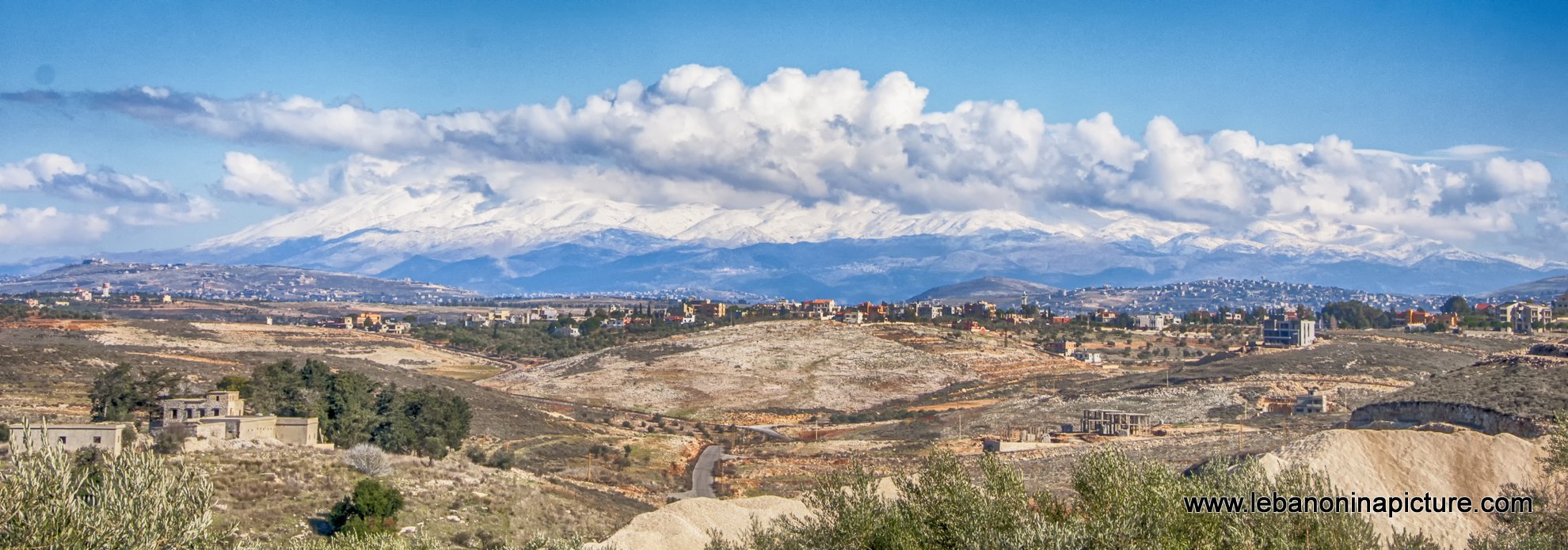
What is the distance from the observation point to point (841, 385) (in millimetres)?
92938

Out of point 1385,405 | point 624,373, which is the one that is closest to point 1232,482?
point 1385,405

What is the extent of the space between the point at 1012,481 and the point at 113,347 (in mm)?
82456

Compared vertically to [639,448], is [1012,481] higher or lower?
higher

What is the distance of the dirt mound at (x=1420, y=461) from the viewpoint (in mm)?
31250

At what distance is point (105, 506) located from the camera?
1509 centimetres

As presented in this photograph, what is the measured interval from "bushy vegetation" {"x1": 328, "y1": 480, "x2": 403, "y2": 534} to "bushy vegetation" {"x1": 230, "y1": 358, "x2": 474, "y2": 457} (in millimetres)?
15846

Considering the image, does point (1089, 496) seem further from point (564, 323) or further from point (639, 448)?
point (564, 323)

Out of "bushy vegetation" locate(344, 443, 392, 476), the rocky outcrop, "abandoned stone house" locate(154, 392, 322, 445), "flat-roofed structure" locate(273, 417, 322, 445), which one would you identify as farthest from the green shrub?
the rocky outcrop

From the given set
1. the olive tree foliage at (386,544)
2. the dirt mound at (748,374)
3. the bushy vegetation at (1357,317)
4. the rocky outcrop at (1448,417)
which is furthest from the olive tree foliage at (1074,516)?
the bushy vegetation at (1357,317)

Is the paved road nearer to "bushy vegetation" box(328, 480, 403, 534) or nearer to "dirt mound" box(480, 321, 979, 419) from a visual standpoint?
"bushy vegetation" box(328, 480, 403, 534)

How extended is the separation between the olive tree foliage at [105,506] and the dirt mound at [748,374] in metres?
66.1

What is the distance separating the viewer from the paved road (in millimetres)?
47188

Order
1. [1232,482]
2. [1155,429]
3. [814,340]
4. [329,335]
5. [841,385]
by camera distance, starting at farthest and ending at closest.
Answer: [329,335]
[814,340]
[841,385]
[1155,429]
[1232,482]

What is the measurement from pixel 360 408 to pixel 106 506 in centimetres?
3880
